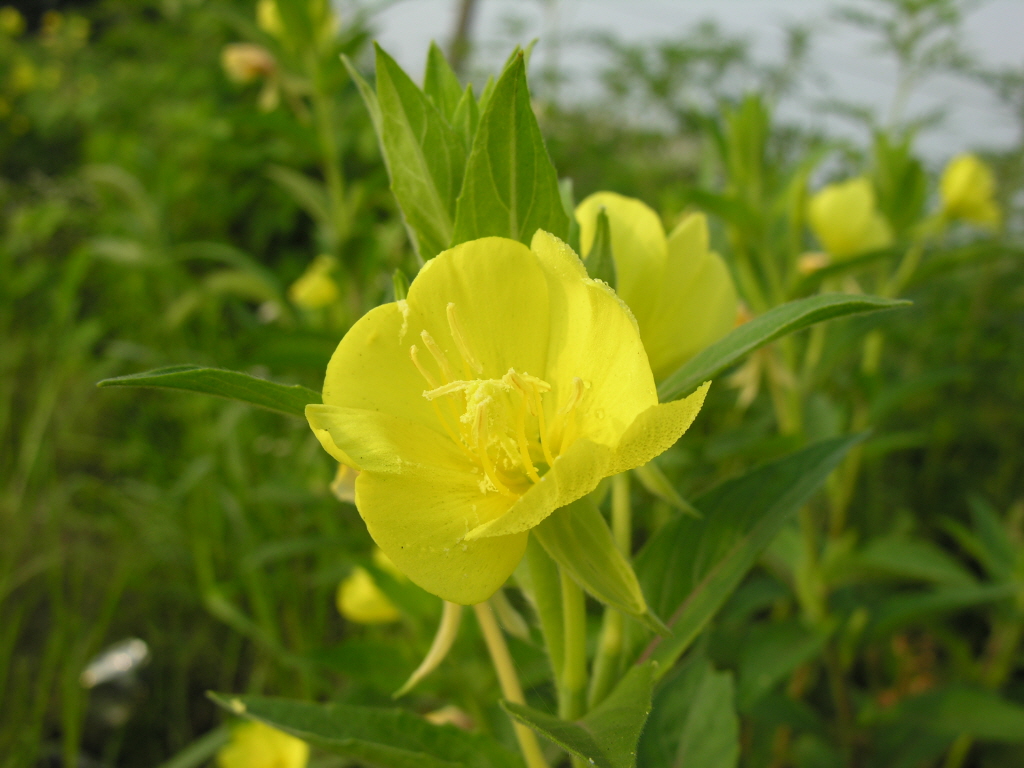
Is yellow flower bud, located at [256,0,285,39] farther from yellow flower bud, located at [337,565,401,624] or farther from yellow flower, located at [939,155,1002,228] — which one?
yellow flower, located at [939,155,1002,228]

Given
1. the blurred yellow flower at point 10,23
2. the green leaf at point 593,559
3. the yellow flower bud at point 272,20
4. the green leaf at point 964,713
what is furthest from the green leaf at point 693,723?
the blurred yellow flower at point 10,23

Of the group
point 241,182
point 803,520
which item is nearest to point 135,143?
point 241,182

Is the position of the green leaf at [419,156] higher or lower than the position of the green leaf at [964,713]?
higher

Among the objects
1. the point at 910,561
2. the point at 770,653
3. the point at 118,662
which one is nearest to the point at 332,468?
the point at 118,662

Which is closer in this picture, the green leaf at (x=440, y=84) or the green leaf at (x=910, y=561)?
the green leaf at (x=440, y=84)

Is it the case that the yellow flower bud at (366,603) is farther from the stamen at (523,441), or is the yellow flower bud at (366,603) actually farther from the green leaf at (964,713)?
the green leaf at (964,713)

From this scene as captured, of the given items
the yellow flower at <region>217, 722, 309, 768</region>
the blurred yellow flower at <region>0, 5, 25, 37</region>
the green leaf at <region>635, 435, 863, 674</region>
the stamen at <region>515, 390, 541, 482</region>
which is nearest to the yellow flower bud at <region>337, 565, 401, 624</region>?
the yellow flower at <region>217, 722, 309, 768</region>

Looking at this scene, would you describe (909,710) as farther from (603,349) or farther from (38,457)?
(38,457)

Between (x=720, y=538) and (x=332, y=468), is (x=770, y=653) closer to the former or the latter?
(x=720, y=538)
